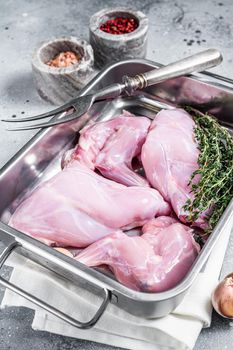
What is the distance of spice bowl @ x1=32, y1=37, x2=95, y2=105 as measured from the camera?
1.79m

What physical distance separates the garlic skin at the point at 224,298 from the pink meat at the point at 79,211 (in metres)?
0.29

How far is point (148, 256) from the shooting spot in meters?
1.25

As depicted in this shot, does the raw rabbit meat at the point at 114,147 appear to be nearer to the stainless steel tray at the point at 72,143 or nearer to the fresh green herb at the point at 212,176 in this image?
the stainless steel tray at the point at 72,143

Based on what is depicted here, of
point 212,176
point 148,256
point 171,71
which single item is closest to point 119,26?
point 171,71

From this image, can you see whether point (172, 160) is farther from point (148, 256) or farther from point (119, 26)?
point (119, 26)

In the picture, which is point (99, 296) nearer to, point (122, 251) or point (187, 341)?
point (122, 251)

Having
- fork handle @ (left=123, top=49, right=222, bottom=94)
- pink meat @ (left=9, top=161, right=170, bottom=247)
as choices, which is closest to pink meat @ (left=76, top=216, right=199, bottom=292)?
pink meat @ (left=9, top=161, right=170, bottom=247)

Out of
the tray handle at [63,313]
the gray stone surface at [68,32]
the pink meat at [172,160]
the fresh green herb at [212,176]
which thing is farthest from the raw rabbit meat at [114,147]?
the tray handle at [63,313]

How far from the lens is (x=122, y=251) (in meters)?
1.27

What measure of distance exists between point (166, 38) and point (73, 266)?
1412 millimetres

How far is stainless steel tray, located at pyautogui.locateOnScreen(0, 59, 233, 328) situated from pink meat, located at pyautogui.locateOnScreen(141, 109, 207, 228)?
174mm

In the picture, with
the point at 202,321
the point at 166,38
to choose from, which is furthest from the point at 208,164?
the point at 166,38

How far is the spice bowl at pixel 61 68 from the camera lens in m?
1.79

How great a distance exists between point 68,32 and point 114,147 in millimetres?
972
